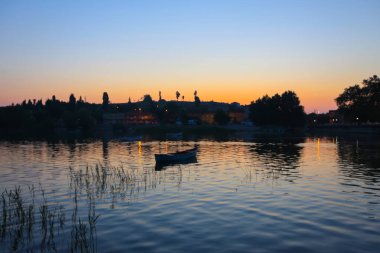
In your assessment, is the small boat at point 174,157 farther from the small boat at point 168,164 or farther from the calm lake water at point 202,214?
the calm lake water at point 202,214

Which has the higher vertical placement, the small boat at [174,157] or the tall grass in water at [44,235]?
the small boat at [174,157]

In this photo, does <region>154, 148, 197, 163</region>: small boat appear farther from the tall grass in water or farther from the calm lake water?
the tall grass in water

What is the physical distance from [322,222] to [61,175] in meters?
36.1

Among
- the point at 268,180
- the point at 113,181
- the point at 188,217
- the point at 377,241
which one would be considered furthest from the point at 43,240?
the point at 268,180

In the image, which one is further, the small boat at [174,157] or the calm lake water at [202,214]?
the small boat at [174,157]

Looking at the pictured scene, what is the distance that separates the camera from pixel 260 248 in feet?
65.6

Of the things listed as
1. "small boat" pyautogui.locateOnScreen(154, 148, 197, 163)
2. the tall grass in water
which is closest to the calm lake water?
the tall grass in water

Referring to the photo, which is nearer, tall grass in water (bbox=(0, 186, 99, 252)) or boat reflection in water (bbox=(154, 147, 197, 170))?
tall grass in water (bbox=(0, 186, 99, 252))

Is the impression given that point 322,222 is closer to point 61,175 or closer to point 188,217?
point 188,217

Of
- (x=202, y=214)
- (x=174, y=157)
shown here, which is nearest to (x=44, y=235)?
(x=202, y=214)

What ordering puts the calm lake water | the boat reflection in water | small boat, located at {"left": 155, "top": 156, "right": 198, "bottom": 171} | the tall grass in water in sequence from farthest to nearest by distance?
the boat reflection in water
small boat, located at {"left": 155, "top": 156, "right": 198, "bottom": 171}
the calm lake water
the tall grass in water

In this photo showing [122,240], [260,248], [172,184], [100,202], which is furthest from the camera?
[172,184]

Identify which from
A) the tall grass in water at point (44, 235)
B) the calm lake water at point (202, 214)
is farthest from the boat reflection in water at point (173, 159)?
the tall grass in water at point (44, 235)

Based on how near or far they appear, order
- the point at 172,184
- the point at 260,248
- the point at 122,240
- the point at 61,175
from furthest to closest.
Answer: the point at 61,175
the point at 172,184
the point at 122,240
the point at 260,248
